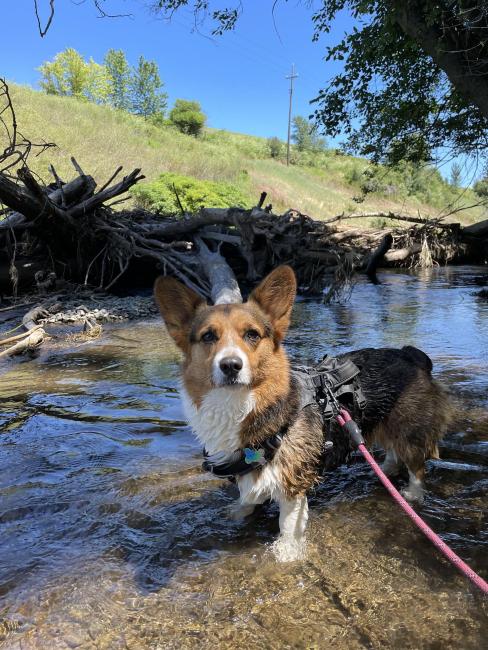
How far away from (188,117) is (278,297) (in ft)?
209

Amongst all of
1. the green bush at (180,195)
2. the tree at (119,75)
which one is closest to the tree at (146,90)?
the tree at (119,75)

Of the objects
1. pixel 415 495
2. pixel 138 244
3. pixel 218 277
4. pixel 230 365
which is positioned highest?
pixel 138 244

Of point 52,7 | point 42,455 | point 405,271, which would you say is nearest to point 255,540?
point 42,455

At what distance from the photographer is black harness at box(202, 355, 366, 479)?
2.90m

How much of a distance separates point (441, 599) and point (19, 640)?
2165 millimetres

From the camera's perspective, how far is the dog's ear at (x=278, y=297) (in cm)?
317

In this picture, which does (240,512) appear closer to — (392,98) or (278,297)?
(278,297)

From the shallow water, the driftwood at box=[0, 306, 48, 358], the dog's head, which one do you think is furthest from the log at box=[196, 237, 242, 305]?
the dog's head

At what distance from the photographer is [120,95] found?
70.2 meters

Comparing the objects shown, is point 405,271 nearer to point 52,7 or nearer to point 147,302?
point 147,302

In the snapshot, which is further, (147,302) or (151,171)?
(151,171)

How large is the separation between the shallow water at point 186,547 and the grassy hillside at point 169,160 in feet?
77.5

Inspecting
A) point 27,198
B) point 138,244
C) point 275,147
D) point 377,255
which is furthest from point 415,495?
point 275,147

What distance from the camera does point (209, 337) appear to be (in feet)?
9.73
